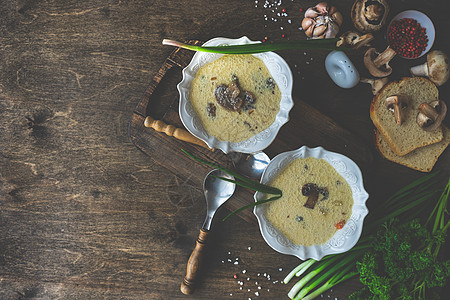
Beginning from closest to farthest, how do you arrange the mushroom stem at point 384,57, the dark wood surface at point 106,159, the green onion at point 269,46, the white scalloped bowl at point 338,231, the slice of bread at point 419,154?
the green onion at point 269,46 → the white scalloped bowl at point 338,231 → the mushroom stem at point 384,57 → the slice of bread at point 419,154 → the dark wood surface at point 106,159

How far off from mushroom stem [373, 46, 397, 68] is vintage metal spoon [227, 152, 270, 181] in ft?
3.22

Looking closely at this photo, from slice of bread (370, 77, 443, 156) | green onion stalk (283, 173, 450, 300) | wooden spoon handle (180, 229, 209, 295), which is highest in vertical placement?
slice of bread (370, 77, 443, 156)

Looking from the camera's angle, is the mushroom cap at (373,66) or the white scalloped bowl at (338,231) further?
the mushroom cap at (373,66)

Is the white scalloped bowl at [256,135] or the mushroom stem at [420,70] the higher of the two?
the mushroom stem at [420,70]

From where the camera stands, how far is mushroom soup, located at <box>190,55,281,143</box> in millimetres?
2229

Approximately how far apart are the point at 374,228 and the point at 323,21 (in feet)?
4.72

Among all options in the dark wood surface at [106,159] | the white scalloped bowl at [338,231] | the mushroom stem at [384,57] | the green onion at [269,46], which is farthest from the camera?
the dark wood surface at [106,159]

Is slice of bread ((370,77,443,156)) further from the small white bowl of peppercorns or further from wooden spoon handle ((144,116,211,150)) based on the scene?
wooden spoon handle ((144,116,211,150))

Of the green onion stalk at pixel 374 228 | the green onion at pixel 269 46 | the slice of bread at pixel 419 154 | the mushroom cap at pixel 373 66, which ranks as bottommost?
the green onion stalk at pixel 374 228

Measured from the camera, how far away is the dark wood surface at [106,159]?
2494 mm

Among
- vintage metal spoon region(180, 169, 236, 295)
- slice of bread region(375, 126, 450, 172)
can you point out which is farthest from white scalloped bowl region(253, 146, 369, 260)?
slice of bread region(375, 126, 450, 172)

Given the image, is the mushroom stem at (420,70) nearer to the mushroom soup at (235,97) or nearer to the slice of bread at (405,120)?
the slice of bread at (405,120)

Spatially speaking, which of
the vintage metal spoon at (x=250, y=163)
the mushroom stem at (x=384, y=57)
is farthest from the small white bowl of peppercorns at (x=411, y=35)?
the vintage metal spoon at (x=250, y=163)

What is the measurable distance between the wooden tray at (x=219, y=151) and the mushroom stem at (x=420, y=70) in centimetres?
64
